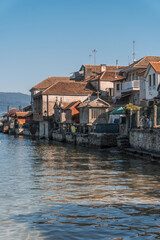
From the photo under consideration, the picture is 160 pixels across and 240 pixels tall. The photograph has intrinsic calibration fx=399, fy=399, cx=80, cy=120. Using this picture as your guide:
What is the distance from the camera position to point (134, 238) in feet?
34.8

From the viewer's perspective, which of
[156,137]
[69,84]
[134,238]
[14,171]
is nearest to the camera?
[134,238]

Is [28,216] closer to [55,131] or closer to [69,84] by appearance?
[55,131]

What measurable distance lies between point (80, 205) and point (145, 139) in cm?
2019

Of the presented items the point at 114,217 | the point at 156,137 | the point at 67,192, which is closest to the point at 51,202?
the point at 67,192

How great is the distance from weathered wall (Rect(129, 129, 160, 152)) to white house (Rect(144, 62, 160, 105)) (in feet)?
42.7

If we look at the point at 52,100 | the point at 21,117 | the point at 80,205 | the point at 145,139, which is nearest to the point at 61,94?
the point at 52,100

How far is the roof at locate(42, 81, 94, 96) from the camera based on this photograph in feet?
271

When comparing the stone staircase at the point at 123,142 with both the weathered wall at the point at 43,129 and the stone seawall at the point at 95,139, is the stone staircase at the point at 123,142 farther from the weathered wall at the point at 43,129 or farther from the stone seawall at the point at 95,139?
the weathered wall at the point at 43,129

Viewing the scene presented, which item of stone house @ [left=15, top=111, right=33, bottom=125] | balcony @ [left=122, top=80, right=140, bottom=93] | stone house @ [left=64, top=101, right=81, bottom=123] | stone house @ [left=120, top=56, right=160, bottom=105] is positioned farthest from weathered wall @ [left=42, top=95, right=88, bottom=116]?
stone house @ [left=15, top=111, right=33, bottom=125]

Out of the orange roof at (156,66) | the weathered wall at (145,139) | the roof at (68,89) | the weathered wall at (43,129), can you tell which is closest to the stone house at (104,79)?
the roof at (68,89)

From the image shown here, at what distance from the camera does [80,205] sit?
1431 cm

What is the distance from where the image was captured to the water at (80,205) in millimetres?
11164

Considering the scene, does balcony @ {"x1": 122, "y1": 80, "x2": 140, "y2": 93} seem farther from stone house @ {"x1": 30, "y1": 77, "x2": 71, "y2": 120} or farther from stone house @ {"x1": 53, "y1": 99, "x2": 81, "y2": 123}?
stone house @ {"x1": 30, "y1": 77, "x2": 71, "y2": 120}

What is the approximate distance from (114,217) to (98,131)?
33757 millimetres
